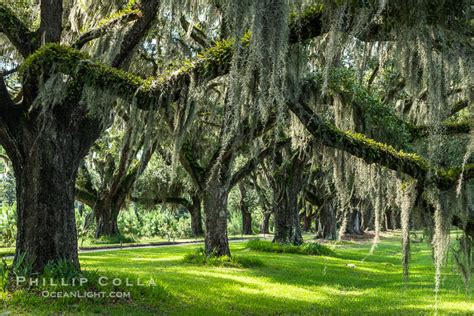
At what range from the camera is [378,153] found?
701 centimetres

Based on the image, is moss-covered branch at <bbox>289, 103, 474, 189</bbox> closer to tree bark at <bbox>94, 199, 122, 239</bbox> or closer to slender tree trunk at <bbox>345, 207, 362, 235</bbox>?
tree bark at <bbox>94, 199, 122, 239</bbox>

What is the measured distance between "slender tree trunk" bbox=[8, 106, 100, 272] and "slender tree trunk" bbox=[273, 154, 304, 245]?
39.9 ft

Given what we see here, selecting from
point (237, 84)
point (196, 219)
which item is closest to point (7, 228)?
point (196, 219)

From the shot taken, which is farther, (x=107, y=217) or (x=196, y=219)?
(x=196, y=219)

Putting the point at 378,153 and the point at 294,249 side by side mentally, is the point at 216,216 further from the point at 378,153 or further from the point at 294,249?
the point at 378,153

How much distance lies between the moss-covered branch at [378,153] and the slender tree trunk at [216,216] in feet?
18.4

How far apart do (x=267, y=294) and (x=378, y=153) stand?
3.67 meters

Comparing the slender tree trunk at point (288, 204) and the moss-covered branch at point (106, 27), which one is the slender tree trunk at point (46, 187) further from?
the slender tree trunk at point (288, 204)

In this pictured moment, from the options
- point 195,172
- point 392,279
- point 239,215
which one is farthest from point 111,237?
point 239,215

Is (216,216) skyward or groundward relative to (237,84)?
groundward

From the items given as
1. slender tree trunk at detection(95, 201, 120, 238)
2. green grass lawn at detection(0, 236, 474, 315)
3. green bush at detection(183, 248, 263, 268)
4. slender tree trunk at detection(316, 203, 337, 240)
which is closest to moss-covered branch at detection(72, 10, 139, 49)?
green grass lawn at detection(0, 236, 474, 315)

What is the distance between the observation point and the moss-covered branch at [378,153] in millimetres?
6324

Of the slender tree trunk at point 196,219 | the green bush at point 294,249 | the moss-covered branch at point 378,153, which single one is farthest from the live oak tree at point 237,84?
the slender tree trunk at point 196,219

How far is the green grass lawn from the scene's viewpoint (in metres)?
7.02
